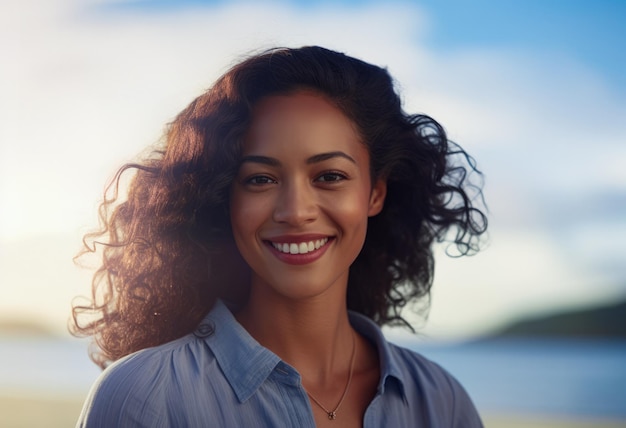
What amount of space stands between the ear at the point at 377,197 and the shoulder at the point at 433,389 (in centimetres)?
43

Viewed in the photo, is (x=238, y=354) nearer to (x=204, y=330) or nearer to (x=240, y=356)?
(x=240, y=356)

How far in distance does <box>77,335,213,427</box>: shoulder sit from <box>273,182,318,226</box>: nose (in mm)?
460

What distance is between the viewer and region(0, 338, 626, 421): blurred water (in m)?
10.9

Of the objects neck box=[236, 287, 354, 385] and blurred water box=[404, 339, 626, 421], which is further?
blurred water box=[404, 339, 626, 421]

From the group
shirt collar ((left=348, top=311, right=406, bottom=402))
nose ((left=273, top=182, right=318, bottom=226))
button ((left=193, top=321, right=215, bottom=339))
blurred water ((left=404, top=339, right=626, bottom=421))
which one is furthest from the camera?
blurred water ((left=404, top=339, right=626, bottom=421))

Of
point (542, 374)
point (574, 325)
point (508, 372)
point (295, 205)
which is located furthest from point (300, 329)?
point (574, 325)

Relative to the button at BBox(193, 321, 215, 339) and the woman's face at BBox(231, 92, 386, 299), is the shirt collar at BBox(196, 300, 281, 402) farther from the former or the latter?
the woman's face at BBox(231, 92, 386, 299)

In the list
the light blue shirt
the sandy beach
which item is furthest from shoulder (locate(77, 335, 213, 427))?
the sandy beach

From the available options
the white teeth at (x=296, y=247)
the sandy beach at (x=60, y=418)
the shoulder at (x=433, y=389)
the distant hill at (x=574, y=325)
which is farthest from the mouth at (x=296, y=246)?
the distant hill at (x=574, y=325)

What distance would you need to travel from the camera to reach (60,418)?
28.7 ft

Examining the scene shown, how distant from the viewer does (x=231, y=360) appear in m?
2.40

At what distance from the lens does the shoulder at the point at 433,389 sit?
265cm

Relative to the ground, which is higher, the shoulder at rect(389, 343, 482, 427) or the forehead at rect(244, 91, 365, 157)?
the forehead at rect(244, 91, 365, 157)

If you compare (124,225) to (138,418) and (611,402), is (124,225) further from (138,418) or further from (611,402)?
(611,402)
